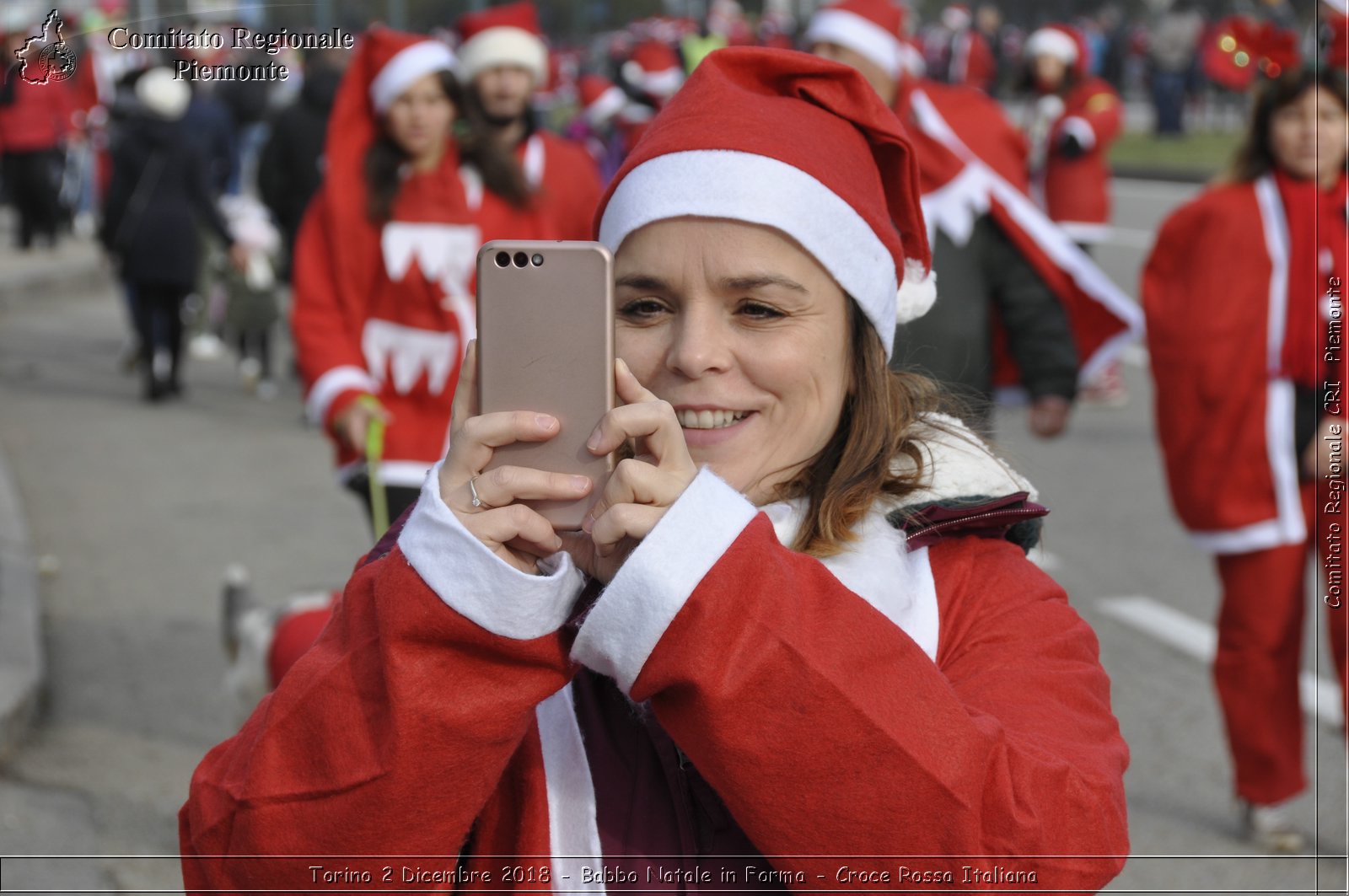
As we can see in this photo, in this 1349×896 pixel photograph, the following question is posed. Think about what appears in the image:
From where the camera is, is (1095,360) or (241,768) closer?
(241,768)

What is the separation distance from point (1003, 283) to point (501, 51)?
2442mm

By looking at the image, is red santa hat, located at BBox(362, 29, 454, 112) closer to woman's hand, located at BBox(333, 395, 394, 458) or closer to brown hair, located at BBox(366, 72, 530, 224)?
brown hair, located at BBox(366, 72, 530, 224)

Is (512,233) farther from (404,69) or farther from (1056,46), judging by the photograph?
(1056,46)

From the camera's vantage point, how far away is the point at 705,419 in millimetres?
1903

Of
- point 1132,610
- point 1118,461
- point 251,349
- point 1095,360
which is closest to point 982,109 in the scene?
point 1095,360

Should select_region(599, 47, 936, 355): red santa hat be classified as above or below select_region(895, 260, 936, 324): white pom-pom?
above

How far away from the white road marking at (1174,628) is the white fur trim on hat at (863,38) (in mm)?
2103

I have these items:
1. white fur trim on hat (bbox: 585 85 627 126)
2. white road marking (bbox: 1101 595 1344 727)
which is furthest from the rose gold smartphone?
white fur trim on hat (bbox: 585 85 627 126)

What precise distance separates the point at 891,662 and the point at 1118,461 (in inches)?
294

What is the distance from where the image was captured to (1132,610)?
6.29 meters

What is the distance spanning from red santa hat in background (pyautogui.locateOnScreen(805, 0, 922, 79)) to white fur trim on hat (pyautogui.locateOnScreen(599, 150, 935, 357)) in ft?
10.9

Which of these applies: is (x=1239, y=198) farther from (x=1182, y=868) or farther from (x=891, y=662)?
(x=891, y=662)

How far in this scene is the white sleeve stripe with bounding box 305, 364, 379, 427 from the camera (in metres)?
4.89

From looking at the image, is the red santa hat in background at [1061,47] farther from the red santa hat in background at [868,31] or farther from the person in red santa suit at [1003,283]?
the person in red santa suit at [1003,283]
